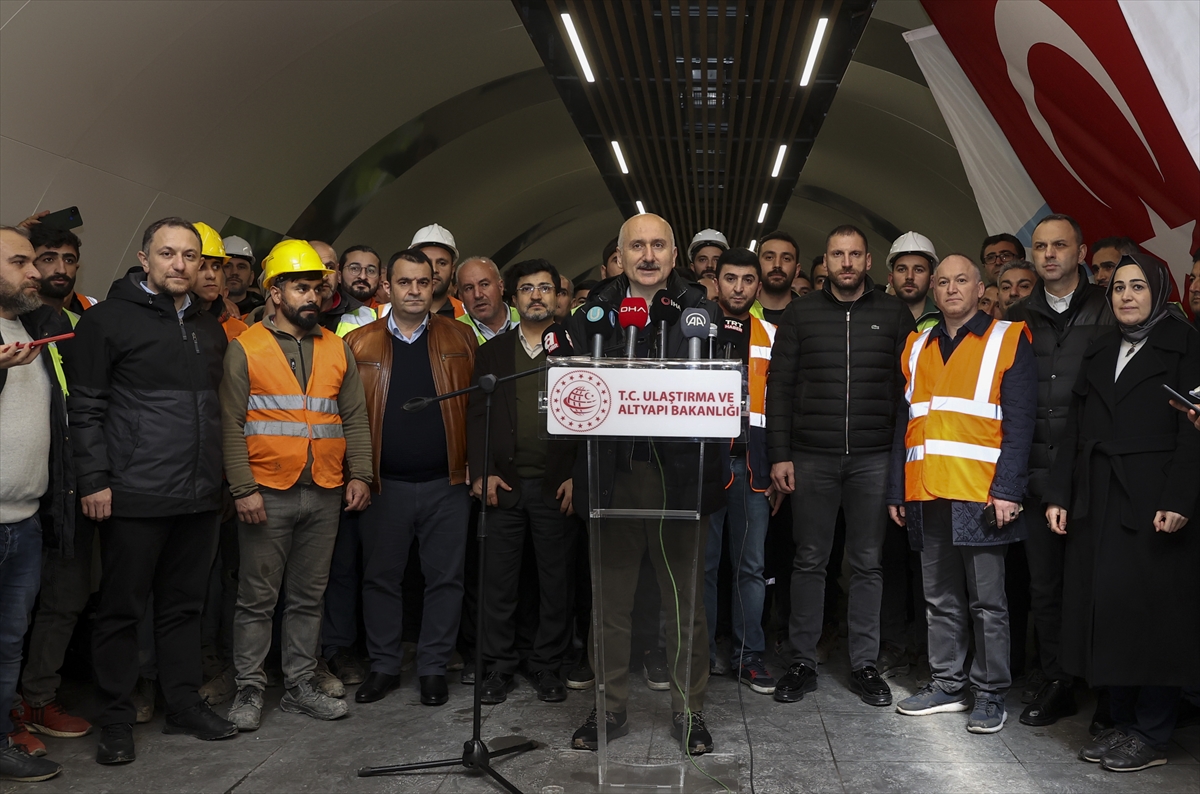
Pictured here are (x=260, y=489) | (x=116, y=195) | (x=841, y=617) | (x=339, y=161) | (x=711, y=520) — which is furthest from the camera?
(x=339, y=161)

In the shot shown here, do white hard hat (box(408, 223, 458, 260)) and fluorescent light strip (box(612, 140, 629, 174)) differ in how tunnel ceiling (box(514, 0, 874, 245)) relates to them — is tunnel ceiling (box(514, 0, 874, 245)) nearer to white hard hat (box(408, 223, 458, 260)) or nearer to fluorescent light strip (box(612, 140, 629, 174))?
fluorescent light strip (box(612, 140, 629, 174))

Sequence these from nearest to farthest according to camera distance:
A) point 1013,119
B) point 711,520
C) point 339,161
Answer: point 711,520 < point 1013,119 < point 339,161

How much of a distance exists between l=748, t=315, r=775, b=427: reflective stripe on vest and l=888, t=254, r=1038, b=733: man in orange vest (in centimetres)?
65

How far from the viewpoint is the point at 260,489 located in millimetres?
4688

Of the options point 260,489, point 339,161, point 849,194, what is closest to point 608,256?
point 260,489

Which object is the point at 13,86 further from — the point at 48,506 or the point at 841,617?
the point at 841,617

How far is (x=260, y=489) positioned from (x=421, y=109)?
7.05 meters

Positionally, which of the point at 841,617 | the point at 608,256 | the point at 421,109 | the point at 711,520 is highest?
the point at 421,109

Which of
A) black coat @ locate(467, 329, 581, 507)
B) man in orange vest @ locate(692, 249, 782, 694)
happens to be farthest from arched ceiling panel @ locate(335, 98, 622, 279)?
man in orange vest @ locate(692, 249, 782, 694)

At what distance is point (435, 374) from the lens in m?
5.17

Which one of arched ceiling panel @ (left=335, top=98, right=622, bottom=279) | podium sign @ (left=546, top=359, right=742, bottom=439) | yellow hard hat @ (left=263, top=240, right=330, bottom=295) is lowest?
podium sign @ (left=546, top=359, right=742, bottom=439)

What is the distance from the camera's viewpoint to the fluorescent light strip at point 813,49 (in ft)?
27.8

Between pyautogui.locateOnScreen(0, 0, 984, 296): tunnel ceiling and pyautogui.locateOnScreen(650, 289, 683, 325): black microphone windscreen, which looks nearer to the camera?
pyautogui.locateOnScreen(650, 289, 683, 325): black microphone windscreen

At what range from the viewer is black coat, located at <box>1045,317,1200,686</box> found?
13.5 feet
